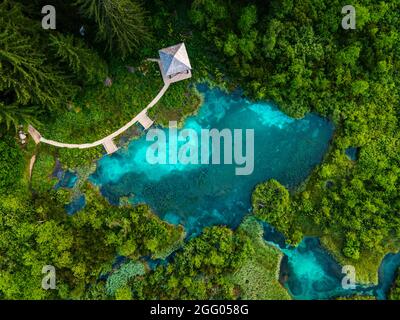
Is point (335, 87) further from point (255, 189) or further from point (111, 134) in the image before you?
point (111, 134)

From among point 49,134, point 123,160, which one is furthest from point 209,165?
point 49,134

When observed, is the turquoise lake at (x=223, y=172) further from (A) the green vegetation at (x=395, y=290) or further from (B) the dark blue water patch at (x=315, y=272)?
(A) the green vegetation at (x=395, y=290)

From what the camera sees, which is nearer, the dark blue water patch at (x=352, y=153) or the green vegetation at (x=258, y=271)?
the green vegetation at (x=258, y=271)

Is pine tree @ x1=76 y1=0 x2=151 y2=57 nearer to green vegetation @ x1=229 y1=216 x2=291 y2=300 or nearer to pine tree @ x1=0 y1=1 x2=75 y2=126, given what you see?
pine tree @ x1=0 y1=1 x2=75 y2=126

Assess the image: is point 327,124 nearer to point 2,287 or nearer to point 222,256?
point 222,256

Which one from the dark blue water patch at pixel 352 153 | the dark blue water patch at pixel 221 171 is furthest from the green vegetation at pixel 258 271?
the dark blue water patch at pixel 352 153
